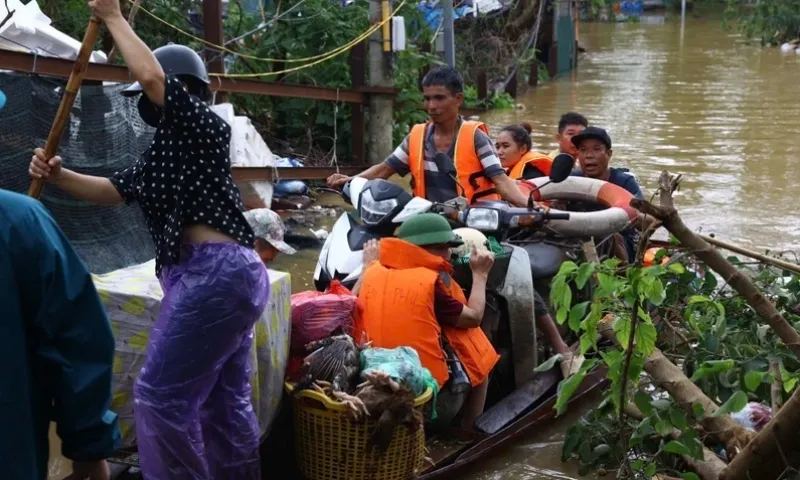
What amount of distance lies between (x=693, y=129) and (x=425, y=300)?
13.5 metres

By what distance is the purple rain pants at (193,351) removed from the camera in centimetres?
349

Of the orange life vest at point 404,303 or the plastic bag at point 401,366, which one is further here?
the orange life vest at point 404,303

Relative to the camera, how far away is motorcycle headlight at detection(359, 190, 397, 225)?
4992 millimetres

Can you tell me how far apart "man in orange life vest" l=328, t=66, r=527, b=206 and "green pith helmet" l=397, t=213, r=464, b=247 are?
90 cm

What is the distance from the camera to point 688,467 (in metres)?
4.07

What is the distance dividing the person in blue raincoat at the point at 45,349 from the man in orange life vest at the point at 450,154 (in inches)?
124

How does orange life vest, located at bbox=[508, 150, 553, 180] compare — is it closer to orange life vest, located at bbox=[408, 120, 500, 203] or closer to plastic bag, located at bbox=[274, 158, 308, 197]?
orange life vest, located at bbox=[408, 120, 500, 203]

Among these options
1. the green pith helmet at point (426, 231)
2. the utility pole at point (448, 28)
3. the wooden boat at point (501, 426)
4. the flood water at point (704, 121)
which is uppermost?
the utility pole at point (448, 28)

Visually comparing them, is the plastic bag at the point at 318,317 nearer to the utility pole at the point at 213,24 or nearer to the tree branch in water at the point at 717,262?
the tree branch in water at the point at 717,262

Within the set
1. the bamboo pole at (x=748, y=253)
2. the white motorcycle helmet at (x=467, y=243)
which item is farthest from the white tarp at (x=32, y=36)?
the bamboo pole at (x=748, y=253)

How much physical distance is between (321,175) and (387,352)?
6274mm

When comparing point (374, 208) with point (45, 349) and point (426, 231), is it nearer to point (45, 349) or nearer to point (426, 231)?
point (426, 231)

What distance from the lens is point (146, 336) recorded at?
156 inches

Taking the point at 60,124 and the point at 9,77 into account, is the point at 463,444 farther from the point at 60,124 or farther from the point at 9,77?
the point at 9,77
